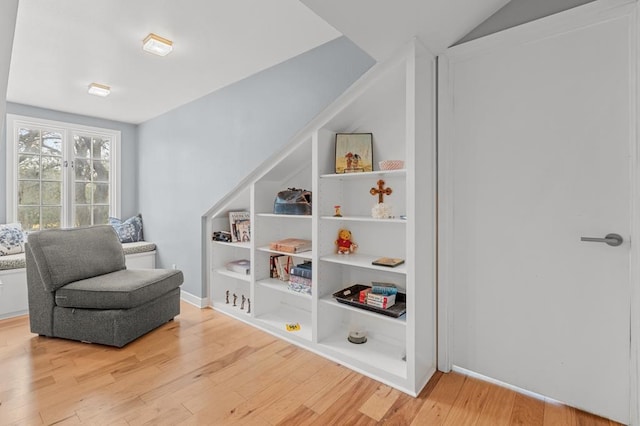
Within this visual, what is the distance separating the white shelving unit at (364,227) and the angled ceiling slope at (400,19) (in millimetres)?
95

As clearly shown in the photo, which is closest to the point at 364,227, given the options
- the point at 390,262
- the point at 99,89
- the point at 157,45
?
the point at 390,262

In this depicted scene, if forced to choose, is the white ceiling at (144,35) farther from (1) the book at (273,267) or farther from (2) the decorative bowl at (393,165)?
(1) the book at (273,267)

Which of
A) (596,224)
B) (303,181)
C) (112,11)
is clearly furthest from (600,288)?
(112,11)

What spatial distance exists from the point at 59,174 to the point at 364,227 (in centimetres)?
390

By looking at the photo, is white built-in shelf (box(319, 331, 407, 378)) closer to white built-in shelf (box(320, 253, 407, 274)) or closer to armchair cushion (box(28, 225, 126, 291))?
white built-in shelf (box(320, 253, 407, 274))

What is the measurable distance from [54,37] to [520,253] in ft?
10.8

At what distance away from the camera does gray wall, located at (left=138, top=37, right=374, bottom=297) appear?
222 cm

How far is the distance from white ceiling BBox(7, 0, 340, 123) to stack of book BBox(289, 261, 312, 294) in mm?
1649

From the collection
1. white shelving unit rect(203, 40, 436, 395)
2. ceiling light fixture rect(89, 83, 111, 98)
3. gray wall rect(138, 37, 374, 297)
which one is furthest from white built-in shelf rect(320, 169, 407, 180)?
ceiling light fixture rect(89, 83, 111, 98)

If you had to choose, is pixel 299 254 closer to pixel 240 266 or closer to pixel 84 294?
pixel 240 266

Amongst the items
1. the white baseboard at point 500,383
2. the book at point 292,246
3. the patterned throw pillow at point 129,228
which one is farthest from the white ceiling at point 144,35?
the white baseboard at point 500,383

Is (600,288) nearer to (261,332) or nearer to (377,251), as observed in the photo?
(377,251)

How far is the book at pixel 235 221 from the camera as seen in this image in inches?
121

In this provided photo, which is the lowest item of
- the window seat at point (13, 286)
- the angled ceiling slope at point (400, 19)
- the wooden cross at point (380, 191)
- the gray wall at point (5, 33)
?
the window seat at point (13, 286)
